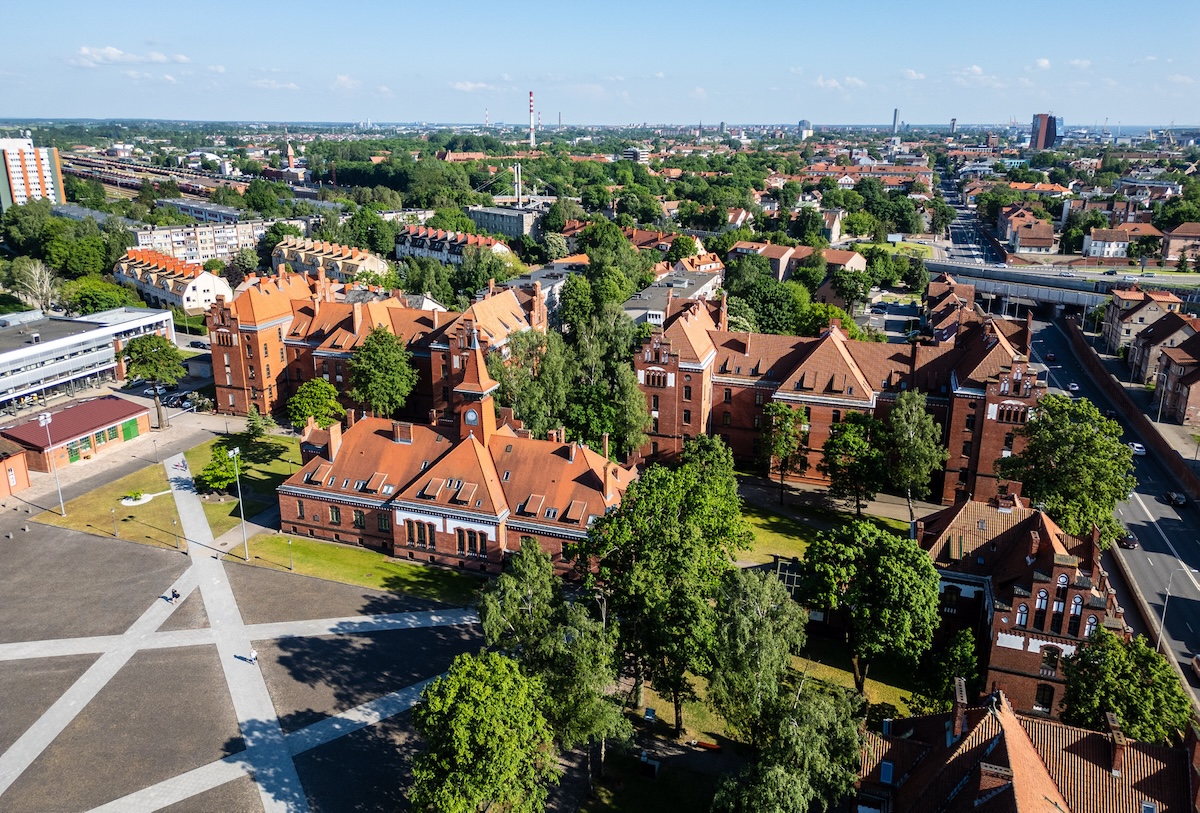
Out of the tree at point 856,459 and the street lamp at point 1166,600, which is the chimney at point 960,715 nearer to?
the street lamp at point 1166,600

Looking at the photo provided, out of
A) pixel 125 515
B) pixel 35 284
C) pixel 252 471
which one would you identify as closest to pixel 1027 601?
pixel 252 471

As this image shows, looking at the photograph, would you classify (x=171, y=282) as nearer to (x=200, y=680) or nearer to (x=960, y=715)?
(x=200, y=680)

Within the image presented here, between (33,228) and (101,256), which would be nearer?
(101,256)

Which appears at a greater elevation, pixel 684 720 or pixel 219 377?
pixel 219 377

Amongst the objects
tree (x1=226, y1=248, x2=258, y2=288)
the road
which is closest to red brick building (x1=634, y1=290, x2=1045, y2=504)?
the road

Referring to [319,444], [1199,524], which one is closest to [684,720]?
[319,444]

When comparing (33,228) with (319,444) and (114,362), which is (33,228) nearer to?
(114,362)
